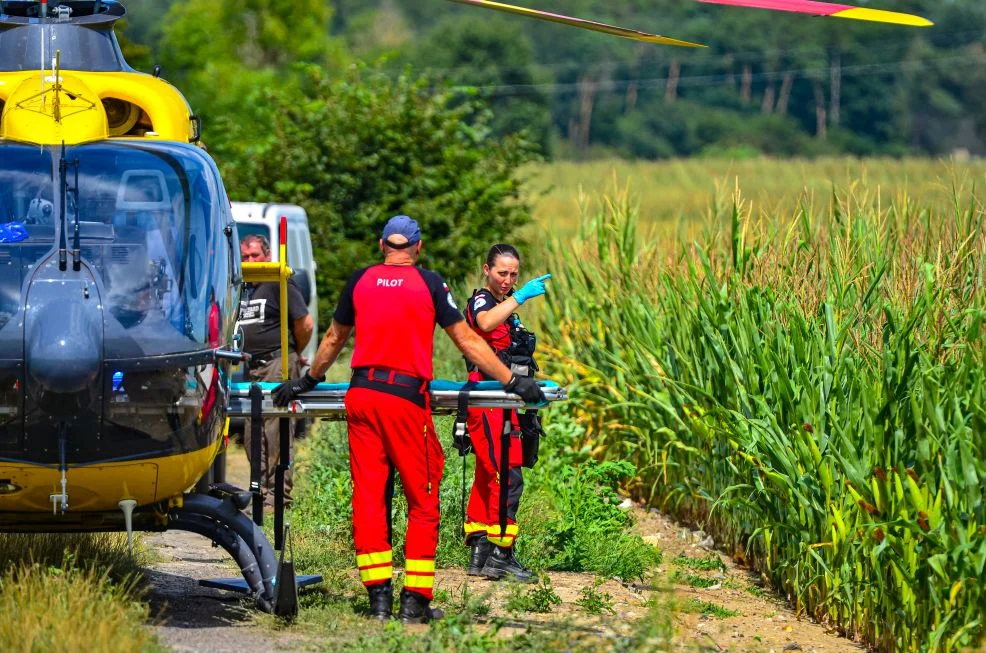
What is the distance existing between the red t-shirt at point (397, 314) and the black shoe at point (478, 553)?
186 cm

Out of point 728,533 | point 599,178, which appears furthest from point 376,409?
point 599,178

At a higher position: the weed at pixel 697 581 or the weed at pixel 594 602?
the weed at pixel 594 602

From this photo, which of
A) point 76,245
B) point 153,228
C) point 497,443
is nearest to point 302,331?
point 497,443

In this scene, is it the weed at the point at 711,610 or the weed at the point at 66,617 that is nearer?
the weed at the point at 66,617

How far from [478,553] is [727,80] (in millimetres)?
111195

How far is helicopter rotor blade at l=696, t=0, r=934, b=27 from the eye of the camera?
21.4ft

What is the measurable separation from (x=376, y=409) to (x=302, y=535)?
262cm

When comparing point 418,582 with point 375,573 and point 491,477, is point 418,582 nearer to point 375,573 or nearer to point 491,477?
point 375,573

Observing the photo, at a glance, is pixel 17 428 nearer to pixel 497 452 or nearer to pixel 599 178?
pixel 497 452

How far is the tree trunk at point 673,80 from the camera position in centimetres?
11556

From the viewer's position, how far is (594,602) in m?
8.20

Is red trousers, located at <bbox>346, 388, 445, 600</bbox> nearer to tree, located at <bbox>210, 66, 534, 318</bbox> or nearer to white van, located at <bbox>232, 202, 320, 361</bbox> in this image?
white van, located at <bbox>232, 202, 320, 361</bbox>

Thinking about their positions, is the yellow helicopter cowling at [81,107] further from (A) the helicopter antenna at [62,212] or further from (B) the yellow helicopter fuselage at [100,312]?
(A) the helicopter antenna at [62,212]

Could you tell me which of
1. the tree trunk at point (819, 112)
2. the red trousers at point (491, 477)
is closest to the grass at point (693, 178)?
the red trousers at point (491, 477)
